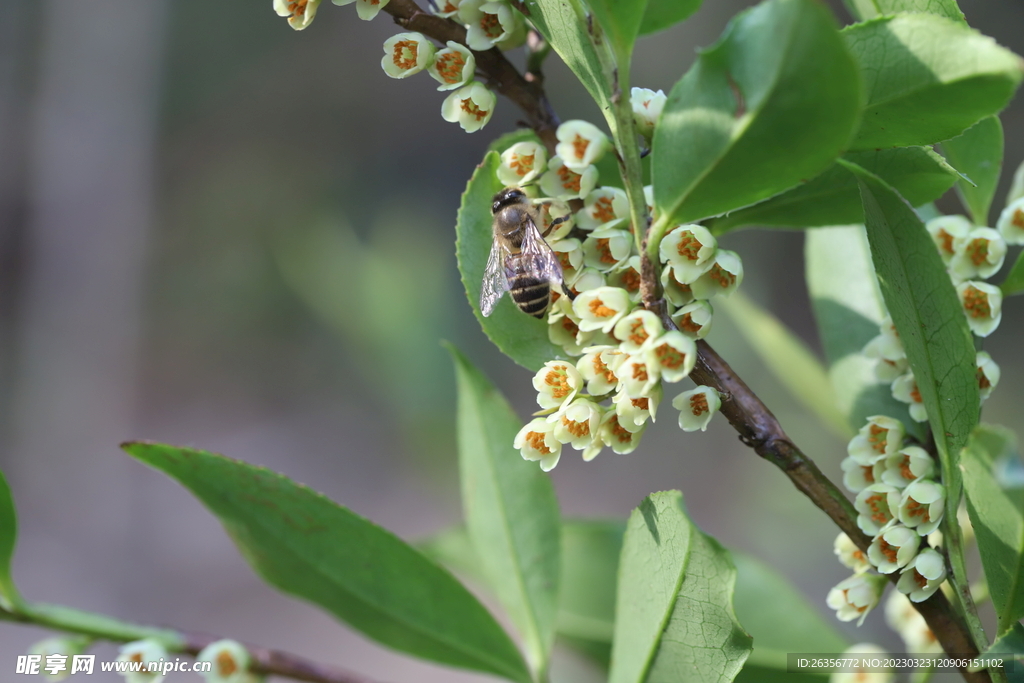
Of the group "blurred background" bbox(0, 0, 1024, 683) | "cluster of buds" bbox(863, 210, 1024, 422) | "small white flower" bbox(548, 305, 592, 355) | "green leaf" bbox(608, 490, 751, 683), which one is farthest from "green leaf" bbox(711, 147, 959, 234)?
"blurred background" bbox(0, 0, 1024, 683)

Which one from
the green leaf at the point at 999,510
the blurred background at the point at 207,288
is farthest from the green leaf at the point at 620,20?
the blurred background at the point at 207,288

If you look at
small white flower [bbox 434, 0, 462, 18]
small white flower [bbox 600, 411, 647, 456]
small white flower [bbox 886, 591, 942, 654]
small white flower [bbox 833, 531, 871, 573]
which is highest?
small white flower [bbox 434, 0, 462, 18]

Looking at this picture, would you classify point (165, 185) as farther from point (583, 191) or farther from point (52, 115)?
point (583, 191)

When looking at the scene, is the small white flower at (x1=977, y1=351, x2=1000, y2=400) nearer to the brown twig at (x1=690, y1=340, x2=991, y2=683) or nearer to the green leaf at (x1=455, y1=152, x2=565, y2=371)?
the brown twig at (x1=690, y1=340, x2=991, y2=683)

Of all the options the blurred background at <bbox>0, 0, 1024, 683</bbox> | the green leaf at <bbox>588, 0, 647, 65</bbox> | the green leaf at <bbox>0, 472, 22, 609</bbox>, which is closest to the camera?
the green leaf at <bbox>588, 0, 647, 65</bbox>

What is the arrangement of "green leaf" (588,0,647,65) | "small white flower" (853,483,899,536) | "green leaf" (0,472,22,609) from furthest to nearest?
1. "green leaf" (0,472,22,609)
2. "small white flower" (853,483,899,536)
3. "green leaf" (588,0,647,65)

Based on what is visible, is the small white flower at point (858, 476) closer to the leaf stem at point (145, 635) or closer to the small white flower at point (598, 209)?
the small white flower at point (598, 209)
